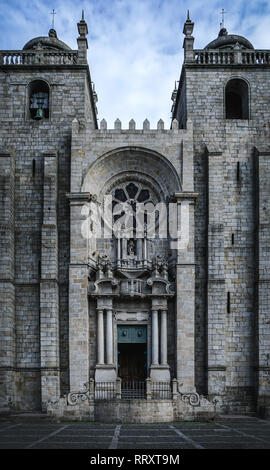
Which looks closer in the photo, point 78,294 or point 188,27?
point 78,294

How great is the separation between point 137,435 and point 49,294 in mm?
7949

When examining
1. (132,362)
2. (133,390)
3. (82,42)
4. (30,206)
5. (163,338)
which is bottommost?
(133,390)

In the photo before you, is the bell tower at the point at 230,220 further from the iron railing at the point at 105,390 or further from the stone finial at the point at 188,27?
the iron railing at the point at 105,390

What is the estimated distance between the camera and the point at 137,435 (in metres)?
15.8

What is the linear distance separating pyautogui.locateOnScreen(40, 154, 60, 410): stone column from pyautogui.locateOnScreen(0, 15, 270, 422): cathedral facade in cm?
4

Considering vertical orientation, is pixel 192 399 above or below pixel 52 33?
below

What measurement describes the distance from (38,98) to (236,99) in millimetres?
8988

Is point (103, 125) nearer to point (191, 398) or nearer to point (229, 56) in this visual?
point (229, 56)

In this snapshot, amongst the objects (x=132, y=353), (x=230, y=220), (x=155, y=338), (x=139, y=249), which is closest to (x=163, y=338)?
(x=155, y=338)

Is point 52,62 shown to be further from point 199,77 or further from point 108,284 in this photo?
point 108,284

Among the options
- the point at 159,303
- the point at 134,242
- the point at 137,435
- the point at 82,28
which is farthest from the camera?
the point at 82,28

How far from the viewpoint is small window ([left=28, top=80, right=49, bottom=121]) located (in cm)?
2484

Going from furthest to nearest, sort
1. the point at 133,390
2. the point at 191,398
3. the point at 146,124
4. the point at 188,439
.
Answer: the point at 146,124
the point at 133,390
the point at 191,398
the point at 188,439
